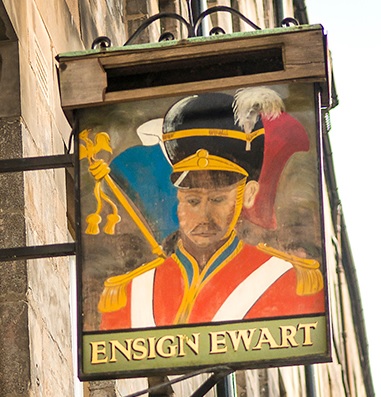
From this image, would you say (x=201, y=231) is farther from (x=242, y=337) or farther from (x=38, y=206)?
(x=38, y=206)

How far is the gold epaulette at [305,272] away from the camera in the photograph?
23.2 feet

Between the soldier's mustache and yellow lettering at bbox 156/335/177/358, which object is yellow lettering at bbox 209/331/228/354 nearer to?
yellow lettering at bbox 156/335/177/358

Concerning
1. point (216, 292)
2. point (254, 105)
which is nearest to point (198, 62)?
point (254, 105)

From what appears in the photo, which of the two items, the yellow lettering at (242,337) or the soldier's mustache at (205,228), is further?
the soldier's mustache at (205,228)

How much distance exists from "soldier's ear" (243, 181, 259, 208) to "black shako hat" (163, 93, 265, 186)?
0.10ft

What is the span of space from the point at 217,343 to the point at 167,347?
0.66ft

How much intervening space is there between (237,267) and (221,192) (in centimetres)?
34

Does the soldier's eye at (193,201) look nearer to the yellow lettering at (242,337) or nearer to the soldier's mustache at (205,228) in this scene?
the soldier's mustache at (205,228)

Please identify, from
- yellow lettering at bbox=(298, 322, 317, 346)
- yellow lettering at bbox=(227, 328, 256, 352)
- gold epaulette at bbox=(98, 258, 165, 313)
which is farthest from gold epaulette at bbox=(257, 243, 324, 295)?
gold epaulette at bbox=(98, 258, 165, 313)

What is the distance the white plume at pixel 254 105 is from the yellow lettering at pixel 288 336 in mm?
937

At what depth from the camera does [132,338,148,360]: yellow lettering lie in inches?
275

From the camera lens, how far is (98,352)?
704 cm

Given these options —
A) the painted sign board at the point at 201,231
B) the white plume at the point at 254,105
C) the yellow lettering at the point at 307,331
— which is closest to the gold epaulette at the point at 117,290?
the painted sign board at the point at 201,231

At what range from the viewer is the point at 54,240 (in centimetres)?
872
